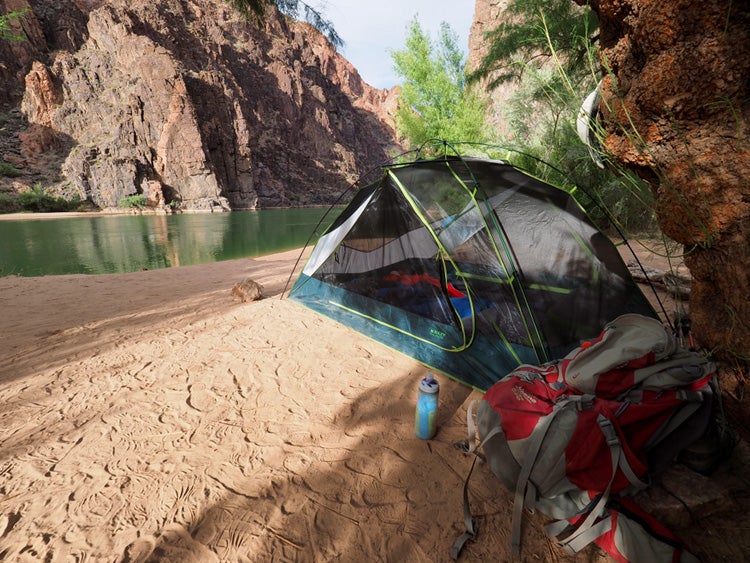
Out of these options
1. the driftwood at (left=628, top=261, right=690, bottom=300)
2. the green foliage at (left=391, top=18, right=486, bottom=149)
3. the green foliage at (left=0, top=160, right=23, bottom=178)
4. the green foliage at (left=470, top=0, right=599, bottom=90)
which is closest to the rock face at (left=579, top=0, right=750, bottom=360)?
the driftwood at (left=628, top=261, right=690, bottom=300)

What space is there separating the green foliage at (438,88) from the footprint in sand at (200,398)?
14.7m

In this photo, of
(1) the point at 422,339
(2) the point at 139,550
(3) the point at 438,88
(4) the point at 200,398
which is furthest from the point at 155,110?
(2) the point at 139,550

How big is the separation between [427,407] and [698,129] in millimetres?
2193

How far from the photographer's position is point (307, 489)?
1.91m

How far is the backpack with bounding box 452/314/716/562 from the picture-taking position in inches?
60.7

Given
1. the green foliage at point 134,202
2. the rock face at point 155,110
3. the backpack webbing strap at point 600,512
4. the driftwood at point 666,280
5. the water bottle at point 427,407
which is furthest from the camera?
the rock face at point 155,110

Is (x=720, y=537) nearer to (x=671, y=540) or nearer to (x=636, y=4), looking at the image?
(x=671, y=540)

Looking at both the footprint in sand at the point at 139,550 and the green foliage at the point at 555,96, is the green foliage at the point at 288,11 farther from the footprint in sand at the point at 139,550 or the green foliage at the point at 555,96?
the footprint in sand at the point at 139,550

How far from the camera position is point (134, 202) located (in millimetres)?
45656

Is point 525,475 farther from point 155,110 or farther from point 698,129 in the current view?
point 155,110

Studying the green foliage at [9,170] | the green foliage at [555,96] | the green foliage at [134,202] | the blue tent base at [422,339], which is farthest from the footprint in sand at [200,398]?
the green foliage at [9,170]

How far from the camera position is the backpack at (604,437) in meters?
1.54

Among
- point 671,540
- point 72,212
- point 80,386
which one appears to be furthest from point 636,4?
point 72,212

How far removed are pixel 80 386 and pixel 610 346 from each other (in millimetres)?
4117
